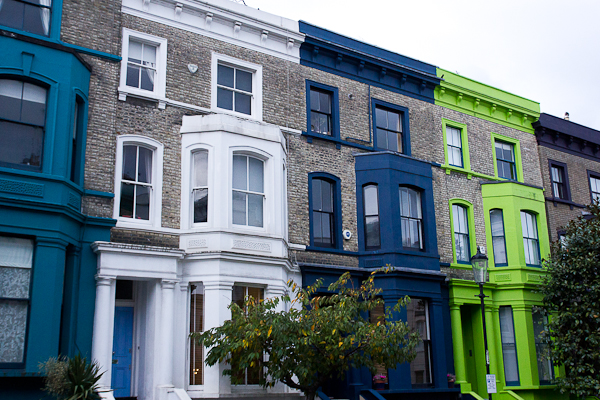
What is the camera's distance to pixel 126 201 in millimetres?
16141

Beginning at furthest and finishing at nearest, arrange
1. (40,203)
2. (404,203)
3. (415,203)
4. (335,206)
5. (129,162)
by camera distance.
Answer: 1. (415,203)
2. (404,203)
3. (335,206)
4. (129,162)
5. (40,203)

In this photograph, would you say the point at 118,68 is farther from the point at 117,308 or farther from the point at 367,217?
the point at 367,217

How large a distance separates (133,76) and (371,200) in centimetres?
830

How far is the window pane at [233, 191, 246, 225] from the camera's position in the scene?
672 inches

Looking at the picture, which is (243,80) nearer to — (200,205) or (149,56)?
(149,56)

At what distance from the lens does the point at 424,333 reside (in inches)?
788

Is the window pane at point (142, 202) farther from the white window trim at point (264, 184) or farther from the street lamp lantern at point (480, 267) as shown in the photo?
the street lamp lantern at point (480, 267)

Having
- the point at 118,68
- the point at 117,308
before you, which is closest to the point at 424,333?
the point at 117,308

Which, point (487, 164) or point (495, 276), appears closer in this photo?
point (495, 276)

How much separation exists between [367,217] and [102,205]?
335 inches

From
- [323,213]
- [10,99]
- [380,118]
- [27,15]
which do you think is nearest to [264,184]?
[323,213]

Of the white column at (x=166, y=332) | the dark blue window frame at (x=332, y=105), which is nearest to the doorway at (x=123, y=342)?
the white column at (x=166, y=332)

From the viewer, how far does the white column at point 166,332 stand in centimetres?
1494

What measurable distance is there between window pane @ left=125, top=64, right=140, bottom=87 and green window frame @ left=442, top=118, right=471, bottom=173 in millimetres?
11268
